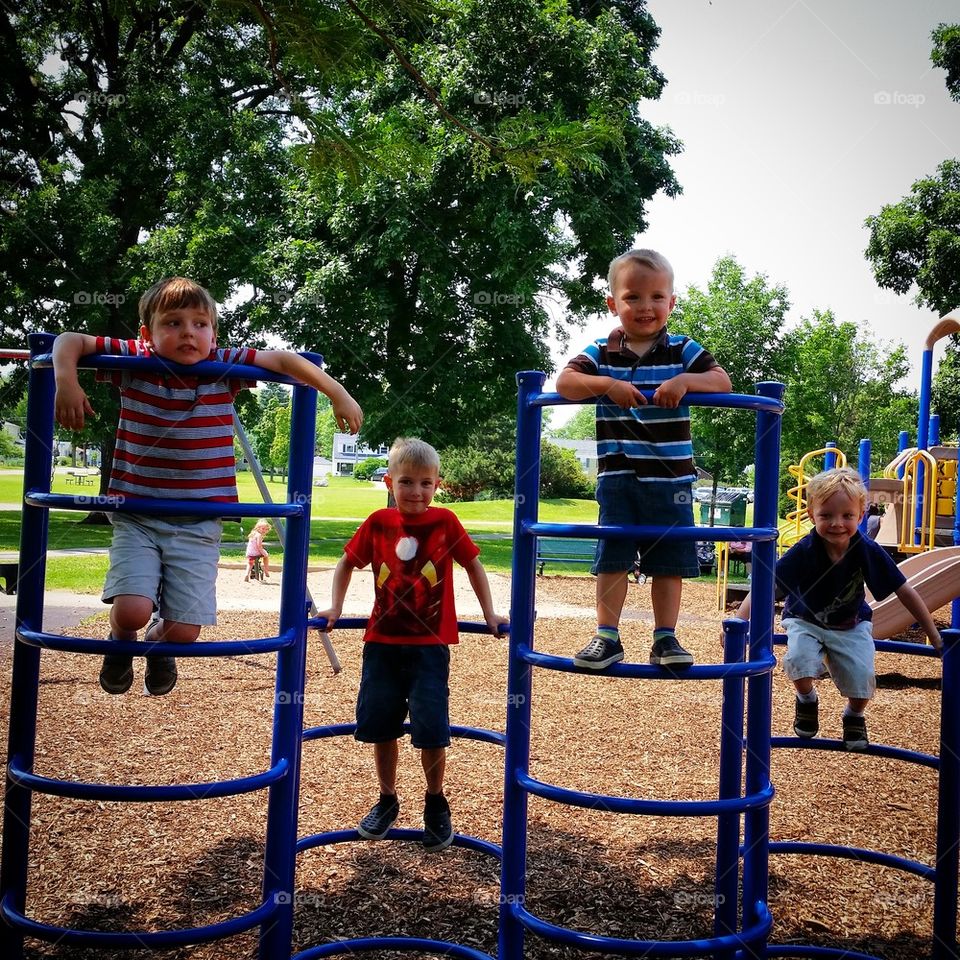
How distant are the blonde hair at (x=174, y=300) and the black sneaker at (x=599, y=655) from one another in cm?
132

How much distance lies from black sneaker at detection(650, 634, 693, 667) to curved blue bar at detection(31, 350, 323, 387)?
1.08m

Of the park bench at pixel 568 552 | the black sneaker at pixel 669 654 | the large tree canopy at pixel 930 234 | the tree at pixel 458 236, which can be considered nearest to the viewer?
the black sneaker at pixel 669 654

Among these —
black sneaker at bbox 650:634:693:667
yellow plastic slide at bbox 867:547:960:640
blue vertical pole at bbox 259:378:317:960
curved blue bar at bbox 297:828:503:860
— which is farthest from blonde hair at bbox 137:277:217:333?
yellow plastic slide at bbox 867:547:960:640

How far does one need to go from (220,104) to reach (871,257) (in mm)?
15267

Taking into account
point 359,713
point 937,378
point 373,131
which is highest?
point 937,378

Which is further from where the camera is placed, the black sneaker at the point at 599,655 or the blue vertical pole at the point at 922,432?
the blue vertical pole at the point at 922,432

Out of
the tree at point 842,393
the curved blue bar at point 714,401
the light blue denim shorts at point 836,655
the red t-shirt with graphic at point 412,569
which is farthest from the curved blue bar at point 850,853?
the tree at point 842,393

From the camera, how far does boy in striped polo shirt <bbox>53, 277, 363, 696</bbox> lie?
2.42 meters

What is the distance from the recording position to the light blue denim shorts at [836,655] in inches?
117

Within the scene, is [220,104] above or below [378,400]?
above

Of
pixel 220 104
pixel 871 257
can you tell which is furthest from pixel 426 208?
pixel 871 257

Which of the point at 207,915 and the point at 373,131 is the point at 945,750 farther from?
the point at 373,131

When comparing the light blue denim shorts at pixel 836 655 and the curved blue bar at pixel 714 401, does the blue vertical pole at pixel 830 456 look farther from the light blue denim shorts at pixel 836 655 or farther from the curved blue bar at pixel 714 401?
the curved blue bar at pixel 714 401

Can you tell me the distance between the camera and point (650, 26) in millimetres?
20938
